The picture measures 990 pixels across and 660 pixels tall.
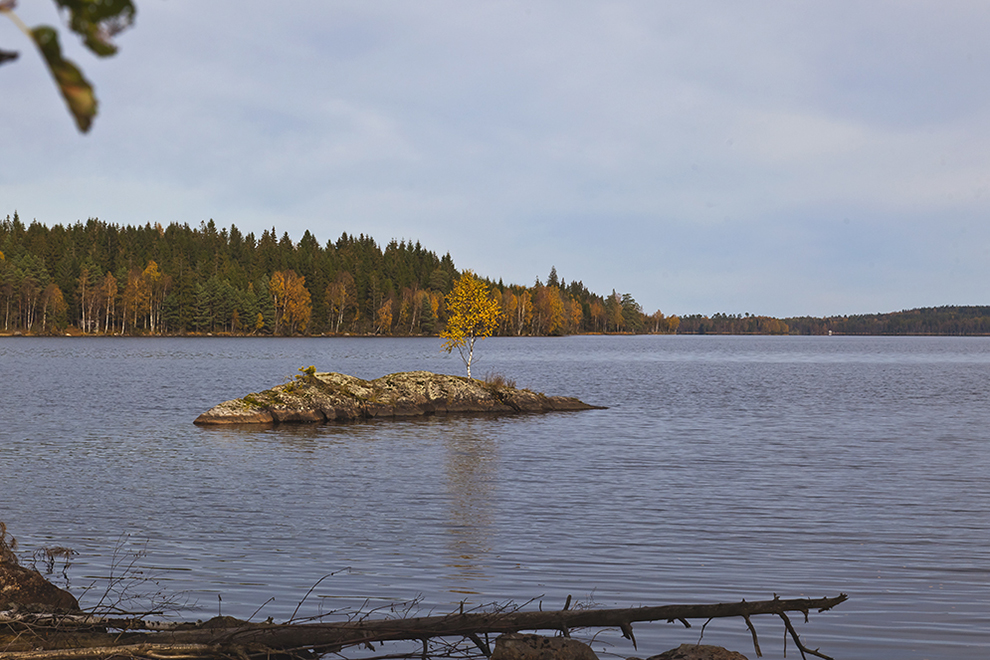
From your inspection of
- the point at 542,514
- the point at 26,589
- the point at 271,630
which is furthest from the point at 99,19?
the point at 542,514

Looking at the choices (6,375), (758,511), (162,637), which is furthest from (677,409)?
(6,375)

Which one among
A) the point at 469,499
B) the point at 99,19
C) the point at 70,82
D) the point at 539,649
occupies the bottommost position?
the point at 469,499

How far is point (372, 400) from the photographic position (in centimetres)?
3453

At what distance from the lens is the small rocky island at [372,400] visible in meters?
31.8

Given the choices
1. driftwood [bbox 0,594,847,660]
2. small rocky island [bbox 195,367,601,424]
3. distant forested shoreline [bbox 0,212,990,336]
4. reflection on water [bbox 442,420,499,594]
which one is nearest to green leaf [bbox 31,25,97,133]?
driftwood [bbox 0,594,847,660]

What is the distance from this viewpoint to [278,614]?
9422mm

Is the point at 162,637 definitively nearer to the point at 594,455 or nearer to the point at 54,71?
the point at 54,71

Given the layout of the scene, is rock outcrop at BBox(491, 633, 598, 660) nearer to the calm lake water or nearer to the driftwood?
the driftwood

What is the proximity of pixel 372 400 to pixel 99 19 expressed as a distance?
33403 mm

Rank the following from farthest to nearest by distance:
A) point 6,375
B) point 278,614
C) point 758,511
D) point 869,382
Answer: point 869,382 < point 6,375 < point 758,511 < point 278,614

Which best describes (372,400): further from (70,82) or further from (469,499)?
(70,82)

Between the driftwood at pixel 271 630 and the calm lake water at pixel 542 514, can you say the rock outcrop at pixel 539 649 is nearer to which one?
the driftwood at pixel 271 630

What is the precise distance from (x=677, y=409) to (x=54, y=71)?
40834 mm

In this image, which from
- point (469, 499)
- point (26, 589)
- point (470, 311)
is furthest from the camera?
point (470, 311)
